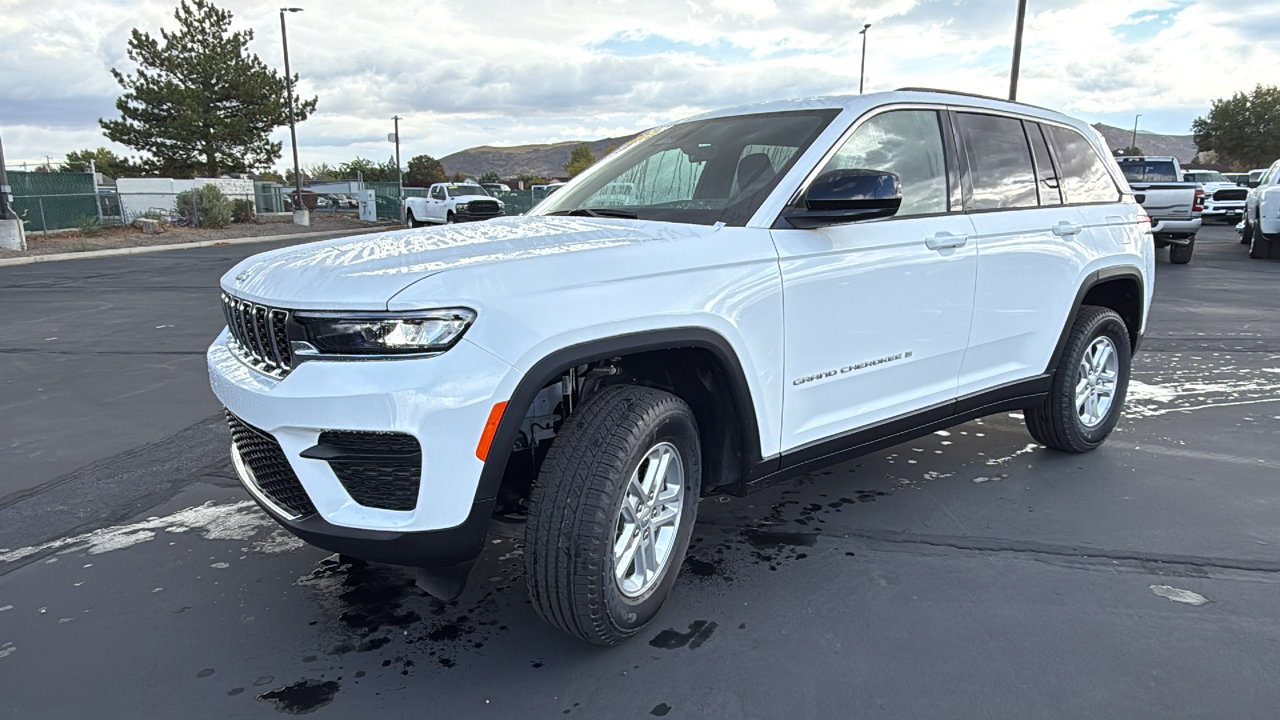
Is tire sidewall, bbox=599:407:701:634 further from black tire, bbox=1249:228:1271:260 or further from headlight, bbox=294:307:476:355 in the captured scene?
black tire, bbox=1249:228:1271:260

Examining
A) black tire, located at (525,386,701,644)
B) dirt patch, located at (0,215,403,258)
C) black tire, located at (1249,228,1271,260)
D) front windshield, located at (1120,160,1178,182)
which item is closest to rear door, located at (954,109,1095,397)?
black tire, located at (525,386,701,644)

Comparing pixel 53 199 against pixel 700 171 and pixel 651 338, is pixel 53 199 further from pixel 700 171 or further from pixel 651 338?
pixel 651 338

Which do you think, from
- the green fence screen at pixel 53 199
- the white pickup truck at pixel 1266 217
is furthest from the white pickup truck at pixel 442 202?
the white pickup truck at pixel 1266 217

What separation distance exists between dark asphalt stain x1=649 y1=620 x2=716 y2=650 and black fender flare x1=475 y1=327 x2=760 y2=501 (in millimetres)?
635

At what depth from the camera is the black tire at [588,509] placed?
2420mm

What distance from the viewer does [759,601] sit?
3014mm

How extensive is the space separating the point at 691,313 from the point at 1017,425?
3.47 m

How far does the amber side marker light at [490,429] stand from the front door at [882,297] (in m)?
1.12

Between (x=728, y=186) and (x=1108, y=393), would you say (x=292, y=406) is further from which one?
(x=1108, y=393)

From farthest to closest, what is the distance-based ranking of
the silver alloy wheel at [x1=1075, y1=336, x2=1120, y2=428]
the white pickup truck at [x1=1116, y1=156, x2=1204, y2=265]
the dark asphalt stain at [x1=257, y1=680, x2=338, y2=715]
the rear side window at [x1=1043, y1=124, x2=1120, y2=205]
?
the white pickup truck at [x1=1116, y1=156, x2=1204, y2=265], the silver alloy wheel at [x1=1075, y1=336, x2=1120, y2=428], the rear side window at [x1=1043, y1=124, x2=1120, y2=205], the dark asphalt stain at [x1=257, y1=680, x2=338, y2=715]

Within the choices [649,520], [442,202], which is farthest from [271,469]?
[442,202]

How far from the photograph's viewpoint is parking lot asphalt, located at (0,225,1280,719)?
247 cm

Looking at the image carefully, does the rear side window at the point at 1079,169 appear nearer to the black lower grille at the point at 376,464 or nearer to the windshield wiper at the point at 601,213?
the windshield wiper at the point at 601,213

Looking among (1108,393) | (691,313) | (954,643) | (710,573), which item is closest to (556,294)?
(691,313)
